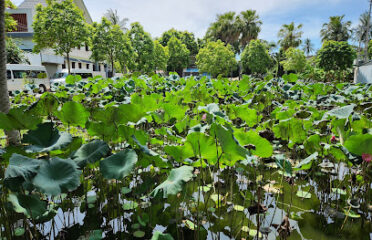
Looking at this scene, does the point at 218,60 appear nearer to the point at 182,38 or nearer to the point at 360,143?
the point at 182,38

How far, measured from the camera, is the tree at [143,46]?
23219 millimetres

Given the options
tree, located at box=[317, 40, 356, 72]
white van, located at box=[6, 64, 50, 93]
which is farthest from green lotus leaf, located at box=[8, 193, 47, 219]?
tree, located at box=[317, 40, 356, 72]

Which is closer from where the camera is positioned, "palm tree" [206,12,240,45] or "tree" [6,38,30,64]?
"tree" [6,38,30,64]

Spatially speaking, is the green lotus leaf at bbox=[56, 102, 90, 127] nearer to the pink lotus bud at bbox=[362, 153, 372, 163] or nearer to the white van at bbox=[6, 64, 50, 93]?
the pink lotus bud at bbox=[362, 153, 372, 163]

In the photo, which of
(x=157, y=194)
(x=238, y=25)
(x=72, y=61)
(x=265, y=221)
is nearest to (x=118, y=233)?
(x=157, y=194)

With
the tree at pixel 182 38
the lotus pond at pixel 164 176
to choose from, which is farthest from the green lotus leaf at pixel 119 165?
the tree at pixel 182 38

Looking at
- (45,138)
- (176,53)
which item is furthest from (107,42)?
(45,138)

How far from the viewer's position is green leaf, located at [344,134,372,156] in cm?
127

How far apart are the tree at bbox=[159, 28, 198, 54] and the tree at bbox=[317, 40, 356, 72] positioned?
2665 centimetres

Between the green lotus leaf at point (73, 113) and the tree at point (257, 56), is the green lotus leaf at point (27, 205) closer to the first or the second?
the green lotus leaf at point (73, 113)

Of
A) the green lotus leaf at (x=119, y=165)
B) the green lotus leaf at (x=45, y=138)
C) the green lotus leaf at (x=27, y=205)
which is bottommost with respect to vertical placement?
the green lotus leaf at (x=27, y=205)

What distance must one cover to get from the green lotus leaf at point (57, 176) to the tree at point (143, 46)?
22882mm

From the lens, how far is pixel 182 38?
135ft

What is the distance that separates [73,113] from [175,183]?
90 centimetres
